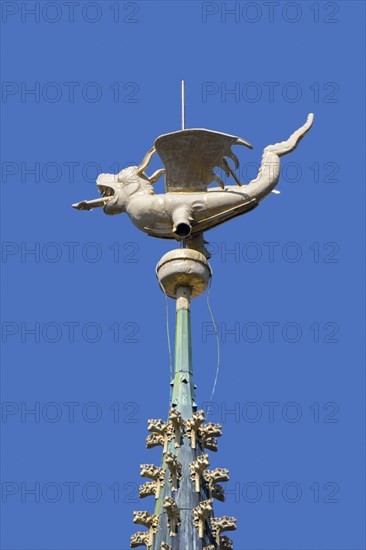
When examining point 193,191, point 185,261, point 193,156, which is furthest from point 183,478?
point 193,156

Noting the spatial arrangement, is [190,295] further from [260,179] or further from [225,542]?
[225,542]

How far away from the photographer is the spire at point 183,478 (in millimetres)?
33781

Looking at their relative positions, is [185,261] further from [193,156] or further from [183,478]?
[183,478]

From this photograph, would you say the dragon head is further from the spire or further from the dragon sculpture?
the spire

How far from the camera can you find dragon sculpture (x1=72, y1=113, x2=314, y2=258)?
129ft

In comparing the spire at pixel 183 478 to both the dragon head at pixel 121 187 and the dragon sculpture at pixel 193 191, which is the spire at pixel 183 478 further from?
the dragon head at pixel 121 187

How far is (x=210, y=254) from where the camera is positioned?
39625mm

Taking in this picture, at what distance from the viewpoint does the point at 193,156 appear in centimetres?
3991

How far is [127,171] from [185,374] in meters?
6.08

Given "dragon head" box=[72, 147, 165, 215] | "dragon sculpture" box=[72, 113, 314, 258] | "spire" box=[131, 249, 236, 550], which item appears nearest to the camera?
"spire" box=[131, 249, 236, 550]

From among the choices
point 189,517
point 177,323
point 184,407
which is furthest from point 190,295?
point 189,517

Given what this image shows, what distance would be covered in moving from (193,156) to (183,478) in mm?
8193

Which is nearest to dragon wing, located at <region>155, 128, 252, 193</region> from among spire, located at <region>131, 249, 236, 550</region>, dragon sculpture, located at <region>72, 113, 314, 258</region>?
dragon sculpture, located at <region>72, 113, 314, 258</region>

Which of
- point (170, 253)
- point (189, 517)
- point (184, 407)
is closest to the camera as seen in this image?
point (189, 517)
